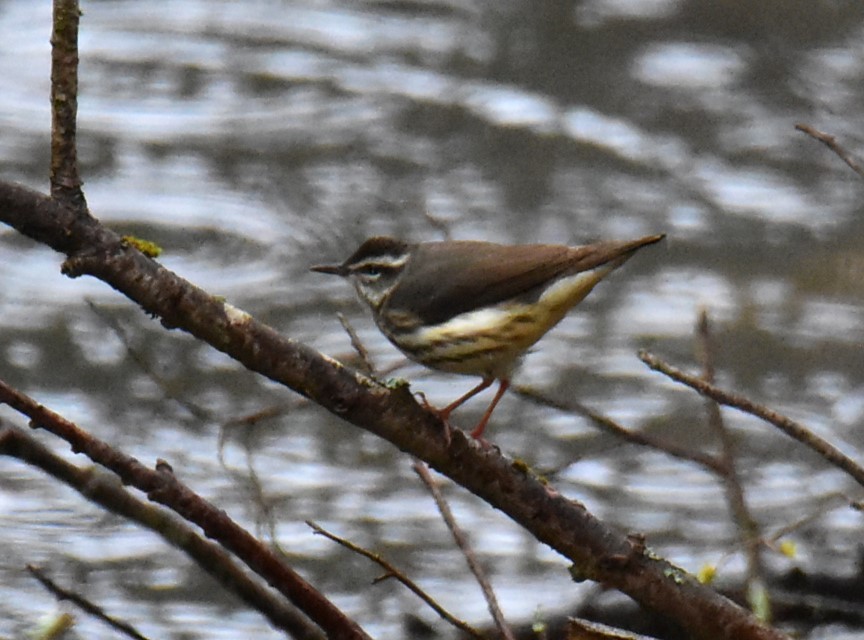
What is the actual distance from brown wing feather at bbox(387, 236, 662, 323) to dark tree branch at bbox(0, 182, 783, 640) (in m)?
0.94

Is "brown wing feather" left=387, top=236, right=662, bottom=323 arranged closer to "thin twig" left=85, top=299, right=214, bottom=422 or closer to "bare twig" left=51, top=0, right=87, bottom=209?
"thin twig" left=85, top=299, right=214, bottom=422

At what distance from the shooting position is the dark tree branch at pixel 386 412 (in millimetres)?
2678

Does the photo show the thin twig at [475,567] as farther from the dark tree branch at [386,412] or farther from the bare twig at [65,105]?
the bare twig at [65,105]

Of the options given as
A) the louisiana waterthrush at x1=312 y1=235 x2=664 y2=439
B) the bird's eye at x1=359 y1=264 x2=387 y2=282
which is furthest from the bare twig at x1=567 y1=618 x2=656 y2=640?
the bird's eye at x1=359 y1=264 x2=387 y2=282

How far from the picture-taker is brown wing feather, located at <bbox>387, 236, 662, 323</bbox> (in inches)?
157

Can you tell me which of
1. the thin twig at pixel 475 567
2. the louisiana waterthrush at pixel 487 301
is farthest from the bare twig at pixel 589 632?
the louisiana waterthrush at pixel 487 301

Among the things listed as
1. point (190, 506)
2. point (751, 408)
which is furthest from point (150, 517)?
point (751, 408)

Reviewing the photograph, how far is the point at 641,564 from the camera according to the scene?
121 inches

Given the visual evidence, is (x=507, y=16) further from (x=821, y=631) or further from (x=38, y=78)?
(x=821, y=631)

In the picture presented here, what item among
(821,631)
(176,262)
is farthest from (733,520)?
(176,262)

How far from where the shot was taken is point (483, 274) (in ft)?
13.6

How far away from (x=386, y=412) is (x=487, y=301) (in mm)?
1135

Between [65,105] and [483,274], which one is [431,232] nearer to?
[483,274]

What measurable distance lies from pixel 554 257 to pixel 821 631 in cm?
113
